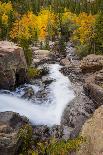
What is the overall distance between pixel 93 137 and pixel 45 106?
38.2ft

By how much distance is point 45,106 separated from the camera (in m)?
33.6

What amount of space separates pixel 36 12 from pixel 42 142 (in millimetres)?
104343

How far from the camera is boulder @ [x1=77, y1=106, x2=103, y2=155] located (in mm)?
21281

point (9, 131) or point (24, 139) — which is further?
point (24, 139)

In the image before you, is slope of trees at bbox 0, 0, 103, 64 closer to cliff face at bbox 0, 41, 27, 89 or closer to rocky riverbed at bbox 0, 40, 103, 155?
rocky riverbed at bbox 0, 40, 103, 155

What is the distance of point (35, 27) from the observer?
310 feet

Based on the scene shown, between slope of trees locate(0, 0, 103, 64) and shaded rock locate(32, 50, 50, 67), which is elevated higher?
slope of trees locate(0, 0, 103, 64)

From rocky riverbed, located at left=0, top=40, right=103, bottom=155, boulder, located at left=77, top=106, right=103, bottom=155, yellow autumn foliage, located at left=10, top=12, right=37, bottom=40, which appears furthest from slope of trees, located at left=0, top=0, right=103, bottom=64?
boulder, located at left=77, top=106, right=103, bottom=155

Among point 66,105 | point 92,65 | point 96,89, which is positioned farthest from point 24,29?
point 66,105

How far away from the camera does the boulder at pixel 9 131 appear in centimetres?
2339

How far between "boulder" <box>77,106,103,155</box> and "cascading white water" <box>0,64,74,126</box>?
19.5ft

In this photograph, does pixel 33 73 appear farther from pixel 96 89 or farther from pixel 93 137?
pixel 93 137

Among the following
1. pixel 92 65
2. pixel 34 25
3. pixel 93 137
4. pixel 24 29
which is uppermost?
pixel 34 25

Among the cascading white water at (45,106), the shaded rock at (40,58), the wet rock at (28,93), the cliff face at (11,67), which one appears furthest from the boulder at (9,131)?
the shaded rock at (40,58)
